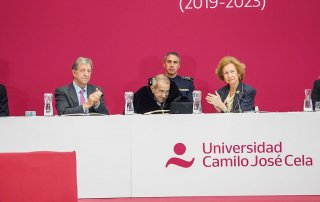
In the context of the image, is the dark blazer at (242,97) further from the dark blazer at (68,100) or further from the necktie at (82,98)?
the necktie at (82,98)

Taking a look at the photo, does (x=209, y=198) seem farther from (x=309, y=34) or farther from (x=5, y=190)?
(x=309, y=34)

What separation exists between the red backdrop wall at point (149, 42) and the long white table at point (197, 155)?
8.84ft

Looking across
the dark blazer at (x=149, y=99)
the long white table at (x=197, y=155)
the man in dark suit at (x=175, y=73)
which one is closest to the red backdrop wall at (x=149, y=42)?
the man in dark suit at (x=175, y=73)

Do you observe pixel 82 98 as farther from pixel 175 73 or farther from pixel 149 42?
pixel 149 42

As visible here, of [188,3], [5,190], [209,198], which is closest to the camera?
[5,190]

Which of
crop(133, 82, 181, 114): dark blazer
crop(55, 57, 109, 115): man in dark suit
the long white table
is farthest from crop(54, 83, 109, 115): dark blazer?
the long white table

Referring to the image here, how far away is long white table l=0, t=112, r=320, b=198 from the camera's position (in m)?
4.67

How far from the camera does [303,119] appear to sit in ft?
15.4

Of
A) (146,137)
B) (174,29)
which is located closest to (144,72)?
(174,29)

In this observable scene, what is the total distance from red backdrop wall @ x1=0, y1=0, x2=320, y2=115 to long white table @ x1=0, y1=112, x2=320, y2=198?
2.69 m

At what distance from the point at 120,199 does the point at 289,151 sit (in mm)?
1337

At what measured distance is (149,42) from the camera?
24.2ft

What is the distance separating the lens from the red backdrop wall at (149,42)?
289 inches

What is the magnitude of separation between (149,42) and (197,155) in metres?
2.95
